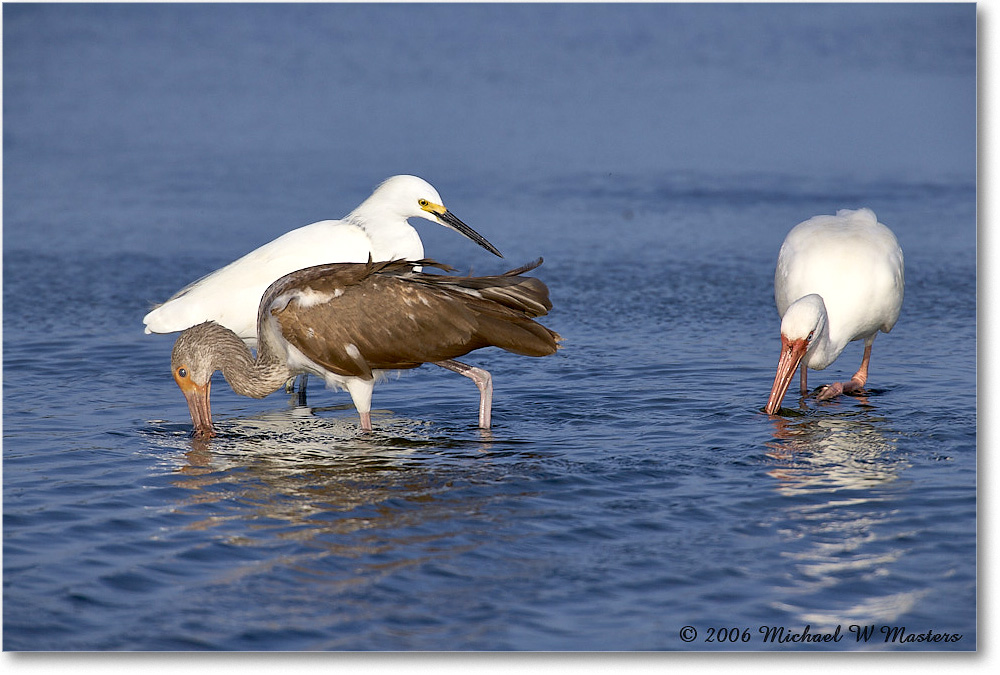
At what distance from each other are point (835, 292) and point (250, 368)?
152 inches

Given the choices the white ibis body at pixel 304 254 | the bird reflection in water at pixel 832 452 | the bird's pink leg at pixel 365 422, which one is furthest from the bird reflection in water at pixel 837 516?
the white ibis body at pixel 304 254

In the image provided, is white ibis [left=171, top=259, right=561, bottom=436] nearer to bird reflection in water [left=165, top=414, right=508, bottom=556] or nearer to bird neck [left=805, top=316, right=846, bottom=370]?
bird reflection in water [left=165, top=414, right=508, bottom=556]

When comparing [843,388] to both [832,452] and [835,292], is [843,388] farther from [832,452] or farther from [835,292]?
[832,452]

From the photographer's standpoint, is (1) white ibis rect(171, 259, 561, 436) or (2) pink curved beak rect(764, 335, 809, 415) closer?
(1) white ibis rect(171, 259, 561, 436)

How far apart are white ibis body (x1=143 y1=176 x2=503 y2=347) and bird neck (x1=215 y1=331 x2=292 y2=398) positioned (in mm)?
597

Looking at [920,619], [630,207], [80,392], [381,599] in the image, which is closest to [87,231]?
[80,392]

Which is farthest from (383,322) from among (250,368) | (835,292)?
(835,292)

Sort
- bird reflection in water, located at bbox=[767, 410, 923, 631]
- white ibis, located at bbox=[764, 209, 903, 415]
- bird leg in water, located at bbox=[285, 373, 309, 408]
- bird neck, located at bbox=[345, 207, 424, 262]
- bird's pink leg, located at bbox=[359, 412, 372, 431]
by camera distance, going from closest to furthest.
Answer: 1. bird reflection in water, located at bbox=[767, 410, 923, 631]
2. bird's pink leg, located at bbox=[359, 412, 372, 431]
3. white ibis, located at bbox=[764, 209, 903, 415]
4. bird leg in water, located at bbox=[285, 373, 309, 408]
5. bird neck, located at bbox=[345, 207, 424, 262]

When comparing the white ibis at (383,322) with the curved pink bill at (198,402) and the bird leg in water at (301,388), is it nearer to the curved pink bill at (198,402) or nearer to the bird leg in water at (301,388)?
→ the curved pink bill at (198,402)

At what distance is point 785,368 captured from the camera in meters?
7.57

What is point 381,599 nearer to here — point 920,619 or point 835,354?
point 920,619

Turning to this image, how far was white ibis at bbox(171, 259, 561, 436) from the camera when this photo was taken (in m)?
7.15

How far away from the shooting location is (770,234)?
12.3 meters

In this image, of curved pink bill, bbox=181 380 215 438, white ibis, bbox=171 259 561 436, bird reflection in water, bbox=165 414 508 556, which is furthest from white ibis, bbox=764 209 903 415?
curved pink bill, bbox=181 380 215 438
